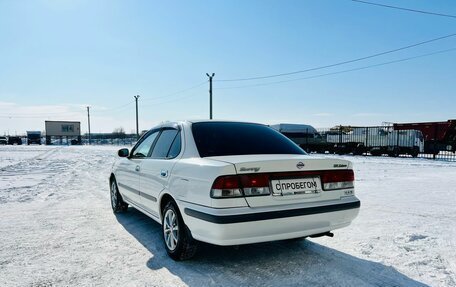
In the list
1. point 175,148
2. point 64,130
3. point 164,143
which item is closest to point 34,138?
point 64,130

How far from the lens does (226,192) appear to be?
9.60 ft

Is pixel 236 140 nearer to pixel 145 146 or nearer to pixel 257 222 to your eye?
pixel 257 222

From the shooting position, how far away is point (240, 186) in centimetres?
295

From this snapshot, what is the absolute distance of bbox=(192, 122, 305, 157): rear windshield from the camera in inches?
143

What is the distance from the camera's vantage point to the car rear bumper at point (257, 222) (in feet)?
9.45

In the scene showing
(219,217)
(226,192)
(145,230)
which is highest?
(226,192)

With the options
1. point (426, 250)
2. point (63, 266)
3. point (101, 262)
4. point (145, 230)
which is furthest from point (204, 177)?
point (426, 250)

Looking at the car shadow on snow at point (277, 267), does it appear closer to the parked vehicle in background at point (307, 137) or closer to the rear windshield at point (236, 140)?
the rear windshield at point (236, 140)

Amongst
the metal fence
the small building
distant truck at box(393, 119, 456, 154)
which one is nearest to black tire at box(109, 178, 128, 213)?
the metal fence

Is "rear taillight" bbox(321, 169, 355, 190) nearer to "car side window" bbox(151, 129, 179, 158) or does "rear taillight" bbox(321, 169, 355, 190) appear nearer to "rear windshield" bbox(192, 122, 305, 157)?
"rear windshield" bbox(192, 122, 305, 157)

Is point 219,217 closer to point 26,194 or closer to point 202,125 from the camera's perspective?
point 202,125

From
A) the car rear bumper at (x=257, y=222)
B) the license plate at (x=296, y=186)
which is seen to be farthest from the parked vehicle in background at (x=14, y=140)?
the license plate at (x=296, y=186)

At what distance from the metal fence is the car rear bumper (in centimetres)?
1891

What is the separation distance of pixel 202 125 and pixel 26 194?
587cm
